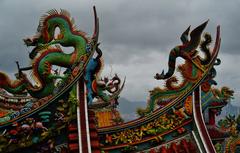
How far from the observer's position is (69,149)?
12.4 meters

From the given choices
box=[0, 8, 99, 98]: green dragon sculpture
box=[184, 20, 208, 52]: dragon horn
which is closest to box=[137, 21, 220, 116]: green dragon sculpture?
box=[184, 20, 208, 52]: dragon horn

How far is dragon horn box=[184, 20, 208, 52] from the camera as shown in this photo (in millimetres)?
15523

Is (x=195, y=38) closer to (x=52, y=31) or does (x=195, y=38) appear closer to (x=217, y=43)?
(x=217, y=43)

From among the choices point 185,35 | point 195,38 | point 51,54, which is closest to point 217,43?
point 195,38

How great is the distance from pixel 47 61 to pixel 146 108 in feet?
13.0

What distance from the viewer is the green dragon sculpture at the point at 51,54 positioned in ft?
43.8

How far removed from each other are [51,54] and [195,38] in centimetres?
495

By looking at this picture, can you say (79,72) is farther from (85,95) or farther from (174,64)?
(174,64)

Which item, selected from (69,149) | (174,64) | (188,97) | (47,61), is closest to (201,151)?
(188,97)

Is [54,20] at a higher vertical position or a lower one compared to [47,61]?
higher

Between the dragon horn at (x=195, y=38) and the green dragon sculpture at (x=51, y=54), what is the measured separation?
369 centimetres

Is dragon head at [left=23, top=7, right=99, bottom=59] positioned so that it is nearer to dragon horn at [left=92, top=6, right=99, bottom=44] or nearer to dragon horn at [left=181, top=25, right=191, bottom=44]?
dragon horn at [left=92, top=6, right=99, bottom=44]

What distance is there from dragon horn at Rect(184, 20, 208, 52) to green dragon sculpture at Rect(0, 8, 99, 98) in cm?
369

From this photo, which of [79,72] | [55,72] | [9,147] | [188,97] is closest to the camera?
[9,147]
